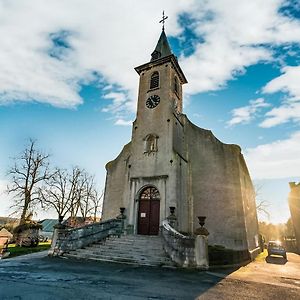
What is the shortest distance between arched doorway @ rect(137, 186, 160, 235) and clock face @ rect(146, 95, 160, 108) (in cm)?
738

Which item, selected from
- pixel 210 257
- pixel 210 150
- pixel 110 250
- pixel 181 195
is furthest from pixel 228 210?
pixel 110 250

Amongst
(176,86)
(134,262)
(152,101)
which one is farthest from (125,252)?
(176,86)

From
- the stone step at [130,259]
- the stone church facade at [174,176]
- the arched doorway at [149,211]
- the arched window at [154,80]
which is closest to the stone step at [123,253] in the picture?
the stone step at [130,259]

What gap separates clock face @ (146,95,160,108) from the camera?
19102 mm

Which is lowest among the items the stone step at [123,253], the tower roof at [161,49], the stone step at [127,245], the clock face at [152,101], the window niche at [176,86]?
the stone step at [123,253]

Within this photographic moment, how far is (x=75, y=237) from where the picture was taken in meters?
12.6

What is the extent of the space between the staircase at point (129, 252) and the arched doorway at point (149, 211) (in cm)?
165

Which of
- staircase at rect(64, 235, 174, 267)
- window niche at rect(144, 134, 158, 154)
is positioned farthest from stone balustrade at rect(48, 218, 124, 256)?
window niche at rect(144, 134, 158, 154)

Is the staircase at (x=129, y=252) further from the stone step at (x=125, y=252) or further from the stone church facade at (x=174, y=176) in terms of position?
the stone church facade at (x=174, y=176)

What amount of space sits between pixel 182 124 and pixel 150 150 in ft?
13.9

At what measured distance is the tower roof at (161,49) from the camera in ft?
71.3

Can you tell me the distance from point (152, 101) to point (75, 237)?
491 inches

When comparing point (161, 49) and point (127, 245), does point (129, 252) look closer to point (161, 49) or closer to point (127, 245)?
point (127, 245)

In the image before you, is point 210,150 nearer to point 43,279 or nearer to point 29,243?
point 43,279
